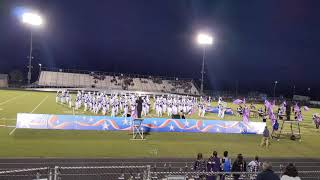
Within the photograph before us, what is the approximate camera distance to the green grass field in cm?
1803

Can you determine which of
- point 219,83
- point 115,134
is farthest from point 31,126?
point 219,83

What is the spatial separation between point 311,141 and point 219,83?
7215 cm

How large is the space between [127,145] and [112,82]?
57.0 metres

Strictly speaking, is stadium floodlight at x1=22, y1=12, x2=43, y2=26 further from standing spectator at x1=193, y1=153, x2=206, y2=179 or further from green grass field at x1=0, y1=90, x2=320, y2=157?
standing spectator at x1=193, y1=153, x2=206, y2=179

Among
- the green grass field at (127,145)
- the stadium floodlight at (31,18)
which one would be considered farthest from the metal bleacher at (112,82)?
the green grass field at (127,145)

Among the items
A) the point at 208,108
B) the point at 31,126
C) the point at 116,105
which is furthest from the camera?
the point at 208,108

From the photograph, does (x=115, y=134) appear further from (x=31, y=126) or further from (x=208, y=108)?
(x=208, y=108)

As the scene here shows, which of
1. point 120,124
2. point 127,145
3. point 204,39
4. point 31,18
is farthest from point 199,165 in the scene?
point 31,18

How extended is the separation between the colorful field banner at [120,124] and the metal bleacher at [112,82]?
46.5 meters

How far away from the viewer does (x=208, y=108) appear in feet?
140

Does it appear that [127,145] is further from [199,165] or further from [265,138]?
[265,138]

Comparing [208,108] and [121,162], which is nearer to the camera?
[121,162]

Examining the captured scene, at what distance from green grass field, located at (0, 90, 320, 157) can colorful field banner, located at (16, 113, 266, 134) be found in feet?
1.76

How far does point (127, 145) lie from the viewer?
20594 mm
